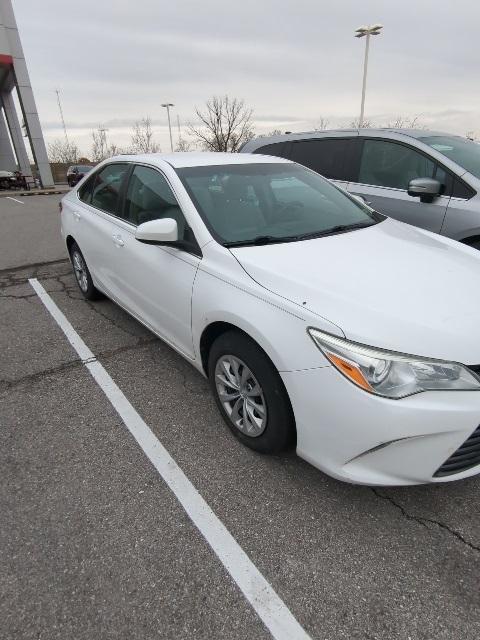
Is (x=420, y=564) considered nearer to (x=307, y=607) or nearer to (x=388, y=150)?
(x=307, y=607)

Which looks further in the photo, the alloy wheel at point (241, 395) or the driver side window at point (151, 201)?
the driver side window at point (151, 201)

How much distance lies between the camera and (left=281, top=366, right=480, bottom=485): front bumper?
5.64 ft

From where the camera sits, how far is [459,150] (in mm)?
4457

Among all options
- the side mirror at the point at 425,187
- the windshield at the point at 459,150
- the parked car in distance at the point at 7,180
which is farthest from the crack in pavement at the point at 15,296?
the parked car in distance at the point at 7,180

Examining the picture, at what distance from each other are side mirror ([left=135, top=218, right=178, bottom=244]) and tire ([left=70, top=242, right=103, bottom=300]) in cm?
207

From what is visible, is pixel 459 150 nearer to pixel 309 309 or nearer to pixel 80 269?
pixel 309 309

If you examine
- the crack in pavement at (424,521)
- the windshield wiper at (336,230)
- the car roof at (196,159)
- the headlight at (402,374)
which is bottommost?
the crack in pavement at (424,521)

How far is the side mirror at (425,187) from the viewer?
4.01 metres

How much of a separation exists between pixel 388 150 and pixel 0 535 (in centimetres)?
483

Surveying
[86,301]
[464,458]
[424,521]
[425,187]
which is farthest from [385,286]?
[86,301]

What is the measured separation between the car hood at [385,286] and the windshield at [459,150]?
1876 millimetres

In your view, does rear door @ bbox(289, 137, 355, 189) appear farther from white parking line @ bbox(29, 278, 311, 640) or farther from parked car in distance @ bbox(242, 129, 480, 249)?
white parking line @ bbox(29, 278, 311, 640)

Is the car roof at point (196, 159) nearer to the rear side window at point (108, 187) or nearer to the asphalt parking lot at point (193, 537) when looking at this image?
the rear side window at point (108, 187)

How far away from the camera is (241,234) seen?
103 inches
